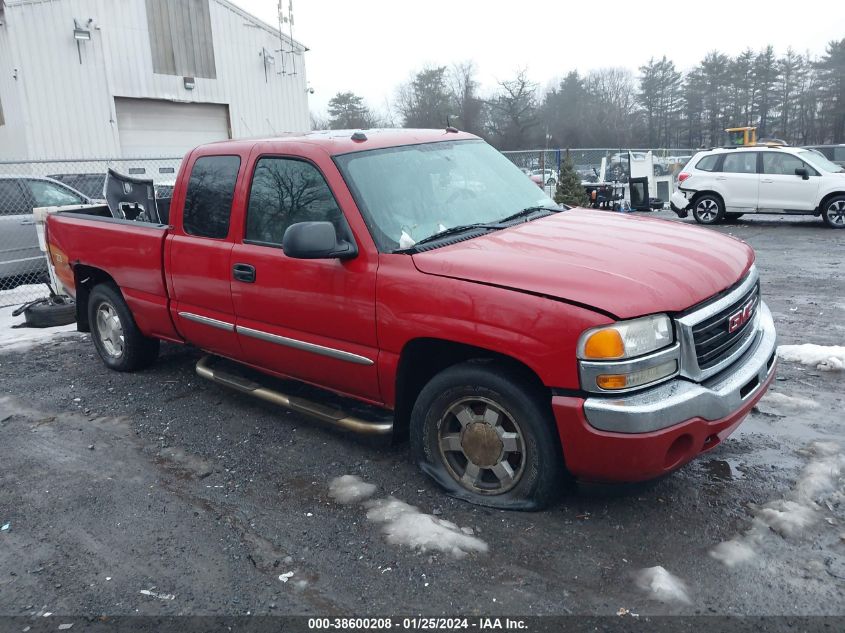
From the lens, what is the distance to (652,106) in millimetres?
58656

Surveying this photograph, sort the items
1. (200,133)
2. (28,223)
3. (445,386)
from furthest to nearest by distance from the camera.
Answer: (200,133)
(28,223)
(445,386)

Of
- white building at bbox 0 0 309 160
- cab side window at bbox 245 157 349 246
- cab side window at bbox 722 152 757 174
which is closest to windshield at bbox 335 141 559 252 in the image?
cab side window at bbox 245 157 349 246

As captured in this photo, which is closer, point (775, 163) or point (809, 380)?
point (809, 380)

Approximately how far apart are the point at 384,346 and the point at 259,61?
72.5 feet

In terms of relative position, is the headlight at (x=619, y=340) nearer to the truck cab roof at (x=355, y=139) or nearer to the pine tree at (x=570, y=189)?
the truck cab roof at (x=355, y=139)

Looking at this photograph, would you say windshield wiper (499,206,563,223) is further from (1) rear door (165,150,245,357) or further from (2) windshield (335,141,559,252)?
(1) rear door (165,150,245,357)

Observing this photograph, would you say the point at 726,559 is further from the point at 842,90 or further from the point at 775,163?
the point at 842,90

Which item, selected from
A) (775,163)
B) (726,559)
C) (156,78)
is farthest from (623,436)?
(156,78)

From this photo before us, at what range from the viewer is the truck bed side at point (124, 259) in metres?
5.00

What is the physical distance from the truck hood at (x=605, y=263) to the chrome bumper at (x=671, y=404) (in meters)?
0.36

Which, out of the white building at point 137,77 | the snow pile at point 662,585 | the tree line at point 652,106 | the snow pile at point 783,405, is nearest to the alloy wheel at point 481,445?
the snow pile at point 662,585

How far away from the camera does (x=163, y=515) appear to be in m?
3.58

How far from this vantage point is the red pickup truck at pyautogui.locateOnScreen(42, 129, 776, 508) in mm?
2945

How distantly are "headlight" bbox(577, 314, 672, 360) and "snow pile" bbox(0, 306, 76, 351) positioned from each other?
623 cm
